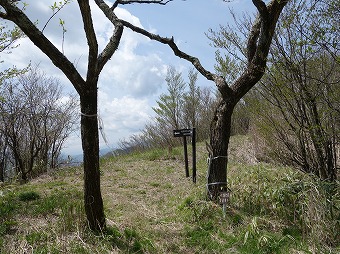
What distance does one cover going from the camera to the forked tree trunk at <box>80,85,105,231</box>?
4207mm

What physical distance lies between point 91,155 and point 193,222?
1.78 m

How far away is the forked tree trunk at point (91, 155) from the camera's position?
4.21 meters

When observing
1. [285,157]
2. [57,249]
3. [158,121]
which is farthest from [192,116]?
[57,249]

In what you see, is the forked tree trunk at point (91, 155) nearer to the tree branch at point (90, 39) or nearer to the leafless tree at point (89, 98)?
the leafless tree at point (89, 98)

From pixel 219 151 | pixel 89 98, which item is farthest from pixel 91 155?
pixel 219 151

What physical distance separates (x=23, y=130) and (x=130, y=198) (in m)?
6.91

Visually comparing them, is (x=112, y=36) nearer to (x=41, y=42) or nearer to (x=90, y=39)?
(x=90, y=39)

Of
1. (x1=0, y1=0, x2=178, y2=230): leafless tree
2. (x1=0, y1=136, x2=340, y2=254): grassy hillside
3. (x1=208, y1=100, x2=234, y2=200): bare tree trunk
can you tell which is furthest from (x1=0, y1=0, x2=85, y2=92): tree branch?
(x1=208, y1=100, x2=234, y2=200): bare tree trunk

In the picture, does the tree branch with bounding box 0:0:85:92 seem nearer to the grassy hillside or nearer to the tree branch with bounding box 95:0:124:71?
the tree branch with bounding box 95:0:124:71

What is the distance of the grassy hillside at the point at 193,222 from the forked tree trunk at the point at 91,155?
7.5 inches

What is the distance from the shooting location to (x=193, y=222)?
4.91 metres

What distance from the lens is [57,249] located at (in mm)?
3836

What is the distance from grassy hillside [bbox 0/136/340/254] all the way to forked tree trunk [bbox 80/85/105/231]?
0.63ft

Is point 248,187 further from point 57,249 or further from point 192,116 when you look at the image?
point 192,116
